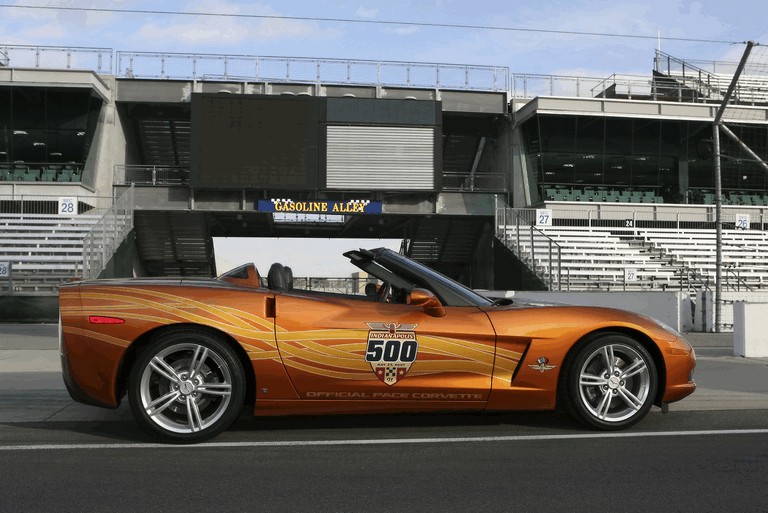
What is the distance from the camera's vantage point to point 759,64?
19.9 metres

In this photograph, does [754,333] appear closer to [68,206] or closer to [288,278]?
[288,278]

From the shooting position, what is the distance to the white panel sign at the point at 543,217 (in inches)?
→ 1223

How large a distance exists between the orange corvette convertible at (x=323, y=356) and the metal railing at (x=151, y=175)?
28.1 metres

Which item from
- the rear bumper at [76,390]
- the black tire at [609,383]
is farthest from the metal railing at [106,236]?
the black tire at [609,383]

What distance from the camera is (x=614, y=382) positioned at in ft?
17.4

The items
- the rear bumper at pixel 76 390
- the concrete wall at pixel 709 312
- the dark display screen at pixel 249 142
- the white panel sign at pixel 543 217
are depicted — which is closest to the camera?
the rear bumper at pixel 76 390

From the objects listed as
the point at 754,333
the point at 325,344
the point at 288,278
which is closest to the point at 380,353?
the point at 325,344

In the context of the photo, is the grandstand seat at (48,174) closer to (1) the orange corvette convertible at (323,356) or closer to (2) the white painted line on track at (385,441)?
(1) the orange corvette convertible at (323,356)

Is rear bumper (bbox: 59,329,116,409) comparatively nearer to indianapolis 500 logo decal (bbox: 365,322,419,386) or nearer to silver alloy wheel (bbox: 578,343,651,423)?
indianapolis 500 logo decal (bbox: 365,322,419,386)

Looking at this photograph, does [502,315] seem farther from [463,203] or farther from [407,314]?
[463,203]

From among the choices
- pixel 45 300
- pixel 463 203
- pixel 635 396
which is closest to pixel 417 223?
pixel 463 203

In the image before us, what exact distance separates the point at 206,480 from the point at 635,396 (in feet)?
9.75

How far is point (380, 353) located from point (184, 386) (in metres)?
1.24

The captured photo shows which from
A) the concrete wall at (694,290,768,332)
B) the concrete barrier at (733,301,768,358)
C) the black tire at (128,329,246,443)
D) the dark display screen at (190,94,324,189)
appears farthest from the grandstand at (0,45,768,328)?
the black tire at (128,329,246,443)
